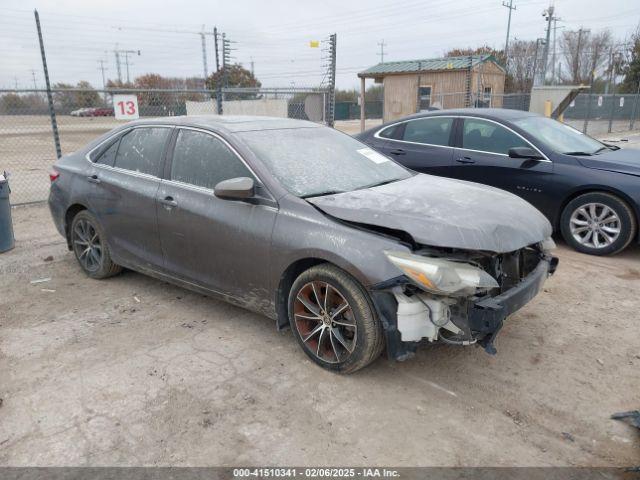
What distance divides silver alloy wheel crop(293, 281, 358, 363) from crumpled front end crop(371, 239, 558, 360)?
11.8 inches

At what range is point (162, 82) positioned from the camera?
58.5 m

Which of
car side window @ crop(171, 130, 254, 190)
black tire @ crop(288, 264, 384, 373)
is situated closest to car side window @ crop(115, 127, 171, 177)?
car side window @ crop(171, 130, 254, 190)

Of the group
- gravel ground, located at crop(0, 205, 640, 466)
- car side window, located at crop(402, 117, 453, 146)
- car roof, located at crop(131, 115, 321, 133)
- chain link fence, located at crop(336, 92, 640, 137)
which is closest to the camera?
gravel ground, located at crop(0, 205, 640, 466)

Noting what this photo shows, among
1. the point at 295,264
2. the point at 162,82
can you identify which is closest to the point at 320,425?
the point at 295,264

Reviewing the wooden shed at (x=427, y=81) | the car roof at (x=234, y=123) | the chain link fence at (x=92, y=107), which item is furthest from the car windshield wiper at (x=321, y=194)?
the wooden shed at (x=427, y=81)

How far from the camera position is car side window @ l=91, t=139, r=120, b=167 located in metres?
4.90

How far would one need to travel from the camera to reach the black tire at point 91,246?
198 inches

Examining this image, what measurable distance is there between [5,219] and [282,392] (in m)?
4.64

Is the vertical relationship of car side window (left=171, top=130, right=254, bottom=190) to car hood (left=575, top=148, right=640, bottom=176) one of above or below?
above

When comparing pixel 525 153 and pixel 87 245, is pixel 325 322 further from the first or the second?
pixel 525 153

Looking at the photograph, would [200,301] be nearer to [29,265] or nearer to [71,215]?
[71,215]

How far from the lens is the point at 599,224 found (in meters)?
5.85

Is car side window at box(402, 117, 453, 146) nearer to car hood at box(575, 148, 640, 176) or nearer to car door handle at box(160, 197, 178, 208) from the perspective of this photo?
car hood at box(575, 148, 640, 176)

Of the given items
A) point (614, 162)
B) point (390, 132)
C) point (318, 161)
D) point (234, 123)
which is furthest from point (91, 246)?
point (614, 162)
